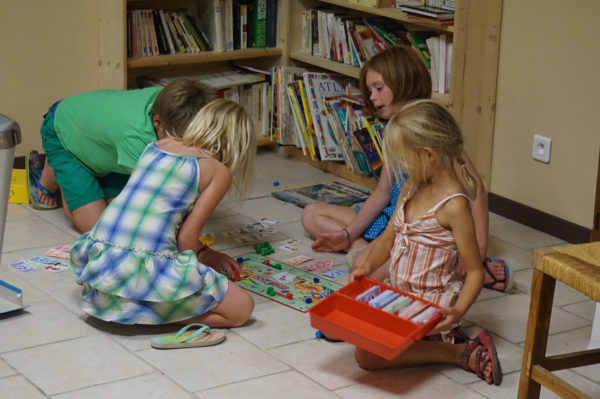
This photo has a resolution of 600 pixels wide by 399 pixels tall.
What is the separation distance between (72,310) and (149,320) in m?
0.33

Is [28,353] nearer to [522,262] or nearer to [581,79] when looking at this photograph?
[522,262]

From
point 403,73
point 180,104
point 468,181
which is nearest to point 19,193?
point 180,104

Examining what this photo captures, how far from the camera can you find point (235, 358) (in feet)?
8.40

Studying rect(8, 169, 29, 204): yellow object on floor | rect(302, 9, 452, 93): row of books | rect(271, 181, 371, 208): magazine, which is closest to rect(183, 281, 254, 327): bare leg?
rect(271, 181, 371, 208): magazine

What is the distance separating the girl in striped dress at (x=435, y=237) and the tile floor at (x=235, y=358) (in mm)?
65

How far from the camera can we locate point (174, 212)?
8.83 feet

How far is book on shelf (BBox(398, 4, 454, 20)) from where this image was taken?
3611 millimetres

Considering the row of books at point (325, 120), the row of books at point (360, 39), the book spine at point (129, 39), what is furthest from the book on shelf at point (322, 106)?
the book spine at point (129, 39)

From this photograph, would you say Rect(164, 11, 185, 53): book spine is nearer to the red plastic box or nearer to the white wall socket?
the white wall socket

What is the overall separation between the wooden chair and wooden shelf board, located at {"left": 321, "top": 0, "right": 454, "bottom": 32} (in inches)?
64.7

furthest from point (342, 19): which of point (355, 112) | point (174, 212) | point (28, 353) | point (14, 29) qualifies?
point (28, 353)

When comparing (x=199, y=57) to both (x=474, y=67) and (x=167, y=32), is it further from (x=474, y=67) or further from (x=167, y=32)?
(x=474, y=67)

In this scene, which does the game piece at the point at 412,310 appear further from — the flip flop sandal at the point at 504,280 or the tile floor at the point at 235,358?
the flip flop sandal at the point at 504,280

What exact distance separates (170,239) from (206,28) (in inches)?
80.7
